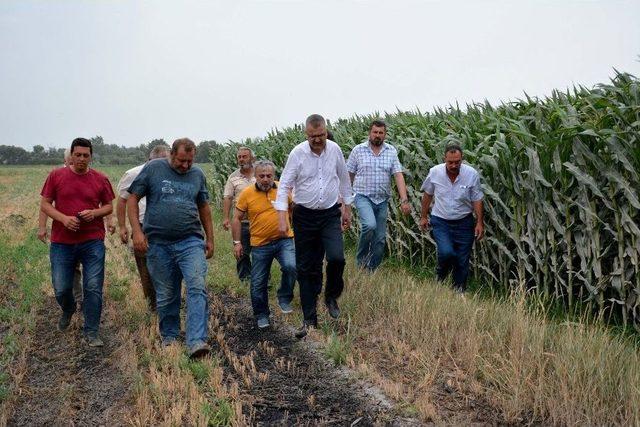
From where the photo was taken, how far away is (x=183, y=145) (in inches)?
237

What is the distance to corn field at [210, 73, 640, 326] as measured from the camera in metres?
5.99

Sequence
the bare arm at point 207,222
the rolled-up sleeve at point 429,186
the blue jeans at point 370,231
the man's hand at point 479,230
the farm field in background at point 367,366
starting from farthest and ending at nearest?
the blue jeans at point 370,231, the rolled-up sleeve at point 429,186, the man's hand at point 479,230, the bare arm at point 207,222, the farm field in background at point 367,366

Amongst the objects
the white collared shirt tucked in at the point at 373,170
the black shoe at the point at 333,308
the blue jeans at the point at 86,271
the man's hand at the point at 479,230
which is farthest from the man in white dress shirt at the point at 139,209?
the man's hand at the point at 479,230

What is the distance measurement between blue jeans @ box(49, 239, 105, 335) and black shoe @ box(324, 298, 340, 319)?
2312mm

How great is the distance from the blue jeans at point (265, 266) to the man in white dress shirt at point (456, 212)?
177cm

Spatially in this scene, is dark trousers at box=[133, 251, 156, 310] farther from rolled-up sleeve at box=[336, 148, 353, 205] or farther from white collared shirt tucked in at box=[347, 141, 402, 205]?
white collared shirt tucked in at box=[347, 141, 402, 205]

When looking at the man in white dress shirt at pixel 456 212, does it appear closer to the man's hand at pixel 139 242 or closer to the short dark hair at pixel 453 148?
the short dark hair at pixel 453 148

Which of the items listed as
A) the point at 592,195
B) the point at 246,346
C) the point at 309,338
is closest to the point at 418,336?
the point at 309,338

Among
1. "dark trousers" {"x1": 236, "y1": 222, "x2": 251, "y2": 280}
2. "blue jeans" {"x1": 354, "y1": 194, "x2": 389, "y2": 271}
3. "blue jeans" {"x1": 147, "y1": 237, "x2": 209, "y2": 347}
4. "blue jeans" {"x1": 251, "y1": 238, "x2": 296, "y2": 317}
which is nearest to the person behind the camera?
"blue jeans" {"x1": 147, "y1": 237, "x2": 209, "y2": 347}

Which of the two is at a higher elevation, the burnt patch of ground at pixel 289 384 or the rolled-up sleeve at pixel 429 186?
the rolled-up sleeve at pixel 429 186

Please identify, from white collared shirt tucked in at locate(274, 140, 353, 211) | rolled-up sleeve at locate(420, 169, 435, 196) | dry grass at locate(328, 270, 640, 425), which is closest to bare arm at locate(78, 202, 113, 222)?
white collared shirt tucked in at locate(274, 140, 353, 211)

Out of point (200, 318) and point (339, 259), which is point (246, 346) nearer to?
point (200, 318)

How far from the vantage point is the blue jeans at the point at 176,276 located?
597 centimetres

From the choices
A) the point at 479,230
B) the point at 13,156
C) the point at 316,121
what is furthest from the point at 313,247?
the point at 13,156
